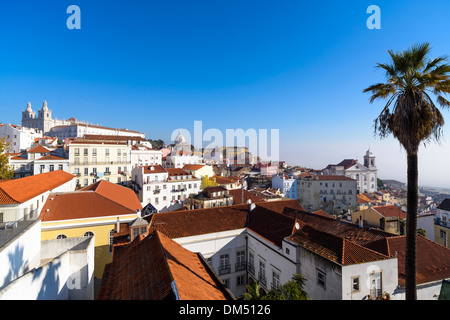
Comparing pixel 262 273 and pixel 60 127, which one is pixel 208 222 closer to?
pixel 262 273

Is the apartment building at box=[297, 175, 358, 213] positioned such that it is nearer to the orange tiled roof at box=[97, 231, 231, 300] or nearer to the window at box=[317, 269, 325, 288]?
the window at box=[317, 269, 325, 288]

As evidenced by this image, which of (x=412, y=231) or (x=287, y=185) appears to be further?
(x=287, y=185)

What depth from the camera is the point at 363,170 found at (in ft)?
282

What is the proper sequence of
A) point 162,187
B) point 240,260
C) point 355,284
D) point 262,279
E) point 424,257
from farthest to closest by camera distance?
point 162,187 < point 240,260 < point 262,279 < point 424,257 < point 355,284

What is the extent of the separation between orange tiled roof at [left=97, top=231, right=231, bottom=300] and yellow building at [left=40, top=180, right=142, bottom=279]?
675cm

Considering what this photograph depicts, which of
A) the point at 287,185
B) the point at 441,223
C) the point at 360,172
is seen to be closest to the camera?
the point at 441,223

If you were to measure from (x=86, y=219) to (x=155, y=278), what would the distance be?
41.0 ft

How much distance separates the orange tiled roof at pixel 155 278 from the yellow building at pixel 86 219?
6748 mm

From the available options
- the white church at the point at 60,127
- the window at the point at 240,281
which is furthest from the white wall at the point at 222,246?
the white church at the point at 60,127

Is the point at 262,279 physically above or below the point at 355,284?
below

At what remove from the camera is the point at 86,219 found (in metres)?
17.0

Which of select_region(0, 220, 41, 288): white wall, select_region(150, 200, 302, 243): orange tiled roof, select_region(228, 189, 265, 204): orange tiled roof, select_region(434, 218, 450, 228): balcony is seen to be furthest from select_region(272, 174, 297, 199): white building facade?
select_region(0, 220, 41, 288): white wall

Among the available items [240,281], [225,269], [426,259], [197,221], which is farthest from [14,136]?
[426,259]
